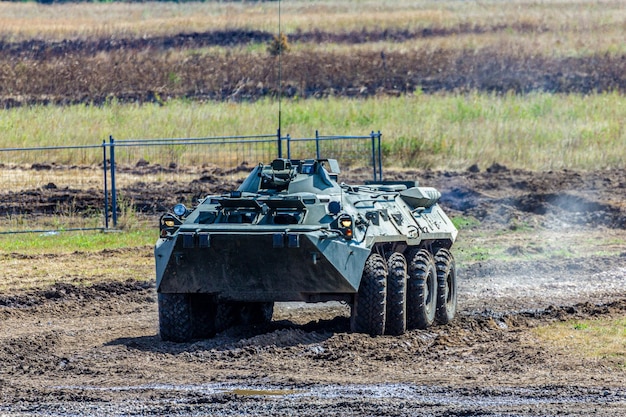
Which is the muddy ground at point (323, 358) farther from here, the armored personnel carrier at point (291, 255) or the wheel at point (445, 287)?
the armored personnel carrier at point (291, 255)

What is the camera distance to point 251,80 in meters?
39.8

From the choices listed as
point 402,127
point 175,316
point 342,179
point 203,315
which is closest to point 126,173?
point 342,179

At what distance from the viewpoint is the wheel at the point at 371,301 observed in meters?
12.6

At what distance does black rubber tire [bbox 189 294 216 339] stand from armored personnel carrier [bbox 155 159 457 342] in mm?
11

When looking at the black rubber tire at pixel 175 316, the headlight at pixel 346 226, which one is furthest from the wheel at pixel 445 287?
the black rubber tire at pixel 175 316

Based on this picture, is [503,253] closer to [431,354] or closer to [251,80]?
[431,354]

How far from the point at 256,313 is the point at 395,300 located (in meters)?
2.09

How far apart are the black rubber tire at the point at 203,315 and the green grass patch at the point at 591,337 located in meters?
3.54

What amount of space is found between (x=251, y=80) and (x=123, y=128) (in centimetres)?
1086

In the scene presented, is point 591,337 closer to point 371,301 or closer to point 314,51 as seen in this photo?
point 371,301

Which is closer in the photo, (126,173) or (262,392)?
(262,392)

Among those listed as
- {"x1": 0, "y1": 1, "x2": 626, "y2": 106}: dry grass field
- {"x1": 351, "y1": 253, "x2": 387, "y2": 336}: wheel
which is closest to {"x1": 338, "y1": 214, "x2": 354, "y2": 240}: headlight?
{"x1": 351, "y1": 253, "x2": 387, "y2": 336}: wheel

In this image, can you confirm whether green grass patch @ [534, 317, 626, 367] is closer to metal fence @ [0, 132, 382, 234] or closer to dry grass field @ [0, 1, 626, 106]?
metal fence @ [0, 132, 382, 234]

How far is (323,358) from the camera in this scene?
1187cm
